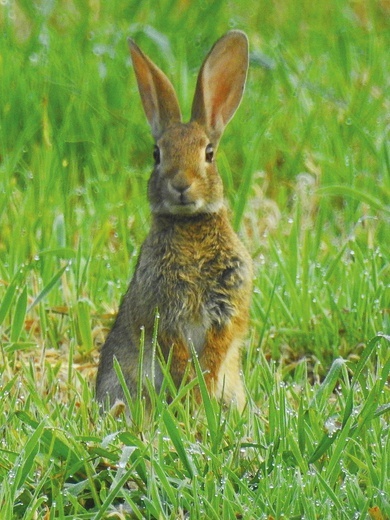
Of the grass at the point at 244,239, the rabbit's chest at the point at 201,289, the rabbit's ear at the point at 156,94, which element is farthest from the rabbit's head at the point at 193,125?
the grass at the point at 244,239

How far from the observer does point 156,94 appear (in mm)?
4879

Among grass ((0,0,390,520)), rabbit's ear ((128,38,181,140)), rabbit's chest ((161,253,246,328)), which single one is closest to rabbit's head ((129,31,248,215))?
rabbit's ear ((128,38,181,140))

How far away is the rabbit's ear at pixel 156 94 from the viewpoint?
191 inches

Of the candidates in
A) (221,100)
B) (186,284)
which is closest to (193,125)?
(221,100)

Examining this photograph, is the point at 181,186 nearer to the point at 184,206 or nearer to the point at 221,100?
the point at 184,206

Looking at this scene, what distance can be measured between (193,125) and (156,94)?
234mm

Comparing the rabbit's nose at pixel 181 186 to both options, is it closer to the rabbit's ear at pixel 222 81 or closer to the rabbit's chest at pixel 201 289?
Result: the rabbit's chest at pixel 201 289

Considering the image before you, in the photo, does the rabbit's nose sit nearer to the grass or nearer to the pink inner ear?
the pink inner ear

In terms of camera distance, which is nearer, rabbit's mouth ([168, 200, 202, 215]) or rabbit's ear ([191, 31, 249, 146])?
rabbit's mouth ([168, 200, 202, 215])

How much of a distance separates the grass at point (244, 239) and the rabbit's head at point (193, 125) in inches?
23.9

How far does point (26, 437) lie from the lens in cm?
381

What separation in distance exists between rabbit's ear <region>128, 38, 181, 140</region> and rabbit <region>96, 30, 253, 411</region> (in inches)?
5.5

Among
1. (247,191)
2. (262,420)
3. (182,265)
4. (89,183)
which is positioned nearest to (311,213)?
(247,191)

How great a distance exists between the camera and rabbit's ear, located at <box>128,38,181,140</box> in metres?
4.86
